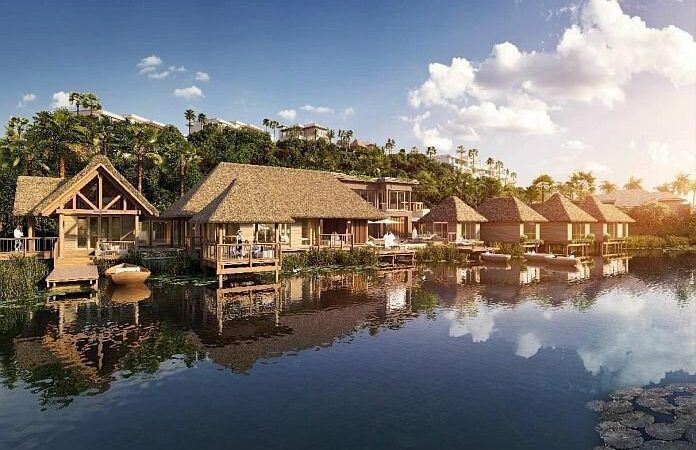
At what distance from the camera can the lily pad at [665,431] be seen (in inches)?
332

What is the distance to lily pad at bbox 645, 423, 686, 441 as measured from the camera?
8.43m

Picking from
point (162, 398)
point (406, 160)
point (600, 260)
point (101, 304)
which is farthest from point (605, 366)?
point (406, 160)

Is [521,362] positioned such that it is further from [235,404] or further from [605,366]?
[235,404]

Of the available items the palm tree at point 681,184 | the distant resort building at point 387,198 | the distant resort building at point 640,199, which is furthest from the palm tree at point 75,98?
the palm tree at point 681,184

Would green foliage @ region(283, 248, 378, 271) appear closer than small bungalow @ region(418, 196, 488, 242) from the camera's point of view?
Yes

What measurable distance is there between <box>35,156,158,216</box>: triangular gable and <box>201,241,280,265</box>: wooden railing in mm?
5231

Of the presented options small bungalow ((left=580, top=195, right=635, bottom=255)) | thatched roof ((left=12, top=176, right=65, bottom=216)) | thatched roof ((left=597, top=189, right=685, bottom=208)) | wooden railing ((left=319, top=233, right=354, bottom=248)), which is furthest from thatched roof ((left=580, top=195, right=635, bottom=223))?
thatched roof ((left=12, top=176, right=65, bottom=216))

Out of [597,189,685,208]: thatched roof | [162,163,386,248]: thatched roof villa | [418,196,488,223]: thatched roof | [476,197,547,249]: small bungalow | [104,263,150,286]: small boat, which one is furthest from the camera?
[597,189,685,208]: thatched roof

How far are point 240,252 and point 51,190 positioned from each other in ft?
47.6

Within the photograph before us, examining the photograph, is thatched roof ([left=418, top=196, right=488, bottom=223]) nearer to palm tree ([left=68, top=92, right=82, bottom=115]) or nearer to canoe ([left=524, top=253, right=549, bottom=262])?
canoe ([left=524, top=253, right=549, bottom=262])

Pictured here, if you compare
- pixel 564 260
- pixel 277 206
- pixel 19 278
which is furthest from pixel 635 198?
pixel 19 278

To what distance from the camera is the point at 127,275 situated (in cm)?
2314

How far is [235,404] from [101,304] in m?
12.3

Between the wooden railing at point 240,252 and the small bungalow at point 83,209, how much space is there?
207 inches
